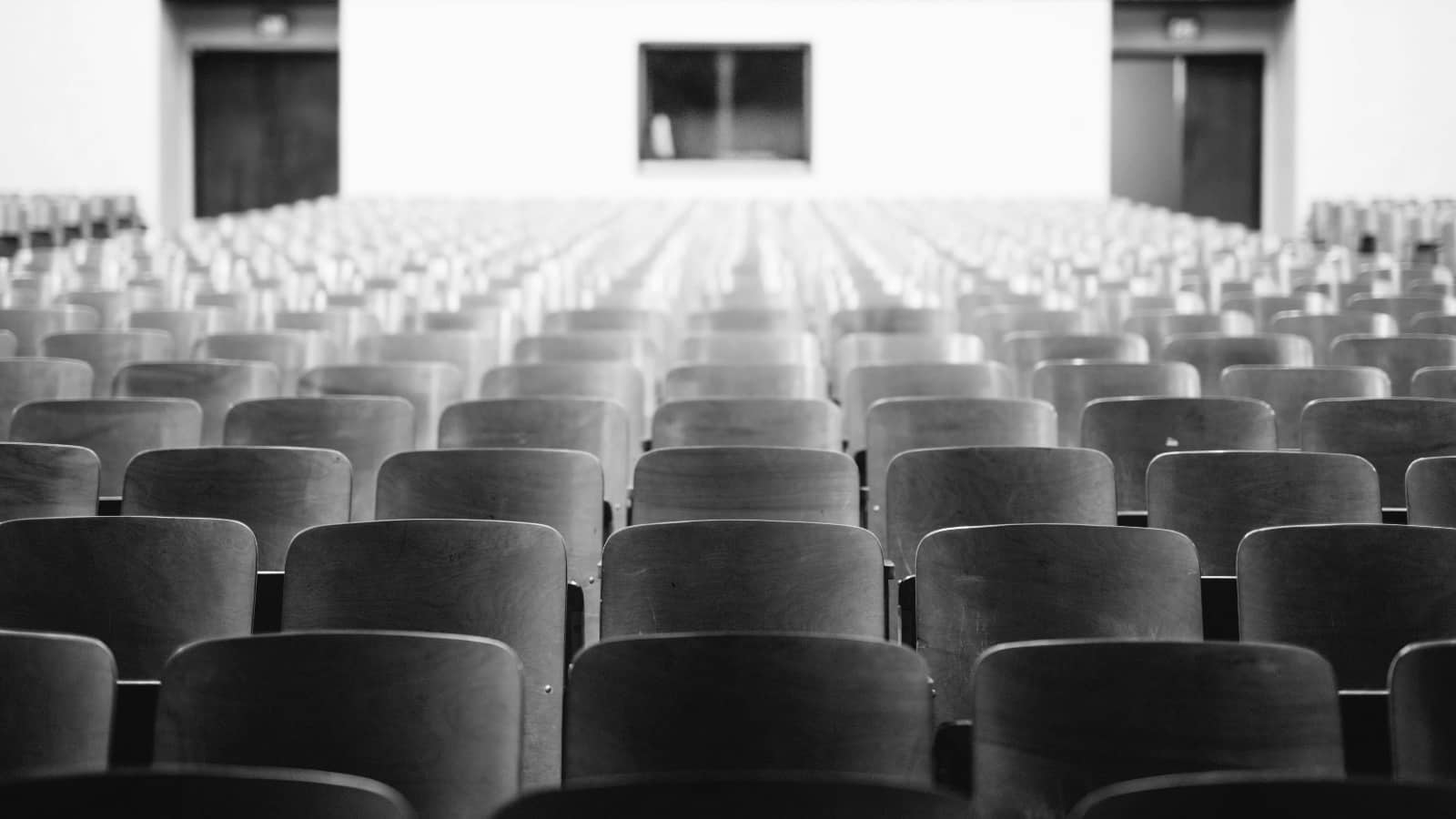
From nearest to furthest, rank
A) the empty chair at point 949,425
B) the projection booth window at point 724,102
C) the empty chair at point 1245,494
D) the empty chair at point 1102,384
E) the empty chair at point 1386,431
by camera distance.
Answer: the empty chair at point 1245,494 < the empty chair at point 1386,431 < the empty chair at point 949,425 < the empty chair at point 1102,384 < the projection booth window at point 724,102

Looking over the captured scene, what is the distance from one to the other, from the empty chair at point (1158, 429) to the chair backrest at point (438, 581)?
1737mm

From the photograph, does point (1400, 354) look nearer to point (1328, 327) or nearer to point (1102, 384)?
point (1328, 327)

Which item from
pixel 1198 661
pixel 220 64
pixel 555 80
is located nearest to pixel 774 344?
pixel 1198 661

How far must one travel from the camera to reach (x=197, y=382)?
4.34 m

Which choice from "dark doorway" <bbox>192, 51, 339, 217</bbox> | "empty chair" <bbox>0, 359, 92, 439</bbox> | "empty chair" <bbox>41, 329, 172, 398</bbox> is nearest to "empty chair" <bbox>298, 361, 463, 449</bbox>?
"empty chair" <bbox>0, 359, 92, 439</bbox>

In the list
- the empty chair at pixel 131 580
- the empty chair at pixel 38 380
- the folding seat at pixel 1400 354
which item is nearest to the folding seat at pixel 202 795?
the empty chair at pixel 131 580

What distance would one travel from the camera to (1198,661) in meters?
1.83

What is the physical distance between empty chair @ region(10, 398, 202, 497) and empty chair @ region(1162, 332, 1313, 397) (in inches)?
117

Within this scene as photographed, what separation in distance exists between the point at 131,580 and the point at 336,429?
1242mm

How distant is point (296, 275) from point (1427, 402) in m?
5.53

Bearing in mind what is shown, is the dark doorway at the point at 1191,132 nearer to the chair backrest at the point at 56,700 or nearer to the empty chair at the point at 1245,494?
the empty chair at the point at 1245,494

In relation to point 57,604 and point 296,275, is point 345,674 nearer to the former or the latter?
point 57,604

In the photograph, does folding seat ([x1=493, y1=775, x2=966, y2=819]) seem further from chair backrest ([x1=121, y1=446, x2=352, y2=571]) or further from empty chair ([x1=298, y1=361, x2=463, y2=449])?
empty chair ([x1=298, y1=361, x2=463, y2=449])

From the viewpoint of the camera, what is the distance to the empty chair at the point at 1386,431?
356 cm
